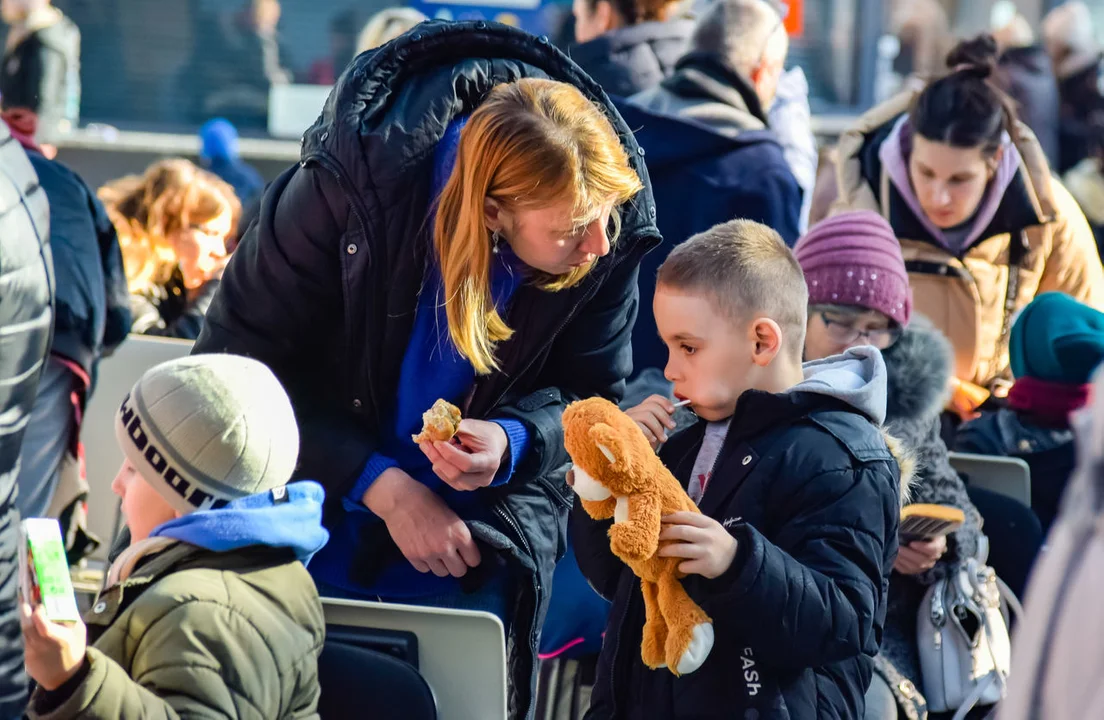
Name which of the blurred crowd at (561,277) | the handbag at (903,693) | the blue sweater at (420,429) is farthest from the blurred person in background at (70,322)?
the handbag at (903,693)

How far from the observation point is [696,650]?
190cm

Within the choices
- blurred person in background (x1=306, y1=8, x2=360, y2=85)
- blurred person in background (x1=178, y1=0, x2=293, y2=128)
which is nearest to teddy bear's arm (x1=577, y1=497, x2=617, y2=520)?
blurred person in background (x1=306, y1=8, x2=360, y2=85)

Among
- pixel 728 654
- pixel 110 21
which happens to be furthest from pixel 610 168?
pixel 110 21

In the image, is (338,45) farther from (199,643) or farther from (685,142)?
(199,643)

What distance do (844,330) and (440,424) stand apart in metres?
1.15

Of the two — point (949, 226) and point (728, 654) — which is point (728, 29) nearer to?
point (949, 226)

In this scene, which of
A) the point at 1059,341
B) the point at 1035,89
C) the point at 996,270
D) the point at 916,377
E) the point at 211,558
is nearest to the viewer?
the point at 211,558

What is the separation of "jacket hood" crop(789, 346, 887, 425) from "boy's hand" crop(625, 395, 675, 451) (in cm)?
19

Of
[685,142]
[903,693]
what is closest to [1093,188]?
[685,142]

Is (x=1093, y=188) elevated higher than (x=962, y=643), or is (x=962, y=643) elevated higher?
(x=962, y=643)

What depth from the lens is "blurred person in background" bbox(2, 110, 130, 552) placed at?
11.9 ft

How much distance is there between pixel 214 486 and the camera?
1.92 meters

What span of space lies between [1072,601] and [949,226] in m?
3.19

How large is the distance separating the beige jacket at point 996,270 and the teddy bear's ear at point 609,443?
2331mm
